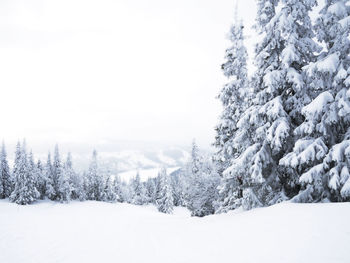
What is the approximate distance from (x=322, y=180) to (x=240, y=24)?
1329cm

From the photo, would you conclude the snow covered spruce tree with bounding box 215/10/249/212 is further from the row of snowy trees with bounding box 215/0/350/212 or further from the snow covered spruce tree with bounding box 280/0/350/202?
the snow covered spruce tree with bounding box 280/0/350/202

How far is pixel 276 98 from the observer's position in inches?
482

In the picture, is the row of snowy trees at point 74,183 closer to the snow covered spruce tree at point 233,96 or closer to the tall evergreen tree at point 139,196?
the tall evergreen tree at point 139,196

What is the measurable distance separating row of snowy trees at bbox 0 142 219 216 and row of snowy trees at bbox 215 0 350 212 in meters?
20.1

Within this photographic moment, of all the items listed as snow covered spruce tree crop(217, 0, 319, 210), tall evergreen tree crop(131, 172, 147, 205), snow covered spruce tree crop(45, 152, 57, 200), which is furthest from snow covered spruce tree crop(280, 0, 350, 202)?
tall evergreen tree crop(131, 172, 147, 205)

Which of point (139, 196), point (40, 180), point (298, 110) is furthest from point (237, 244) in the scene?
point (139, 196)

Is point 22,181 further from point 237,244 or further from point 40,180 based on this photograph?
point 237,244

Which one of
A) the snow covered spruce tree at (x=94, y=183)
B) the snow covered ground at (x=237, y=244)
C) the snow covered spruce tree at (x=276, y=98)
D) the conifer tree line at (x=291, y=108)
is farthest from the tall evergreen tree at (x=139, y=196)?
the snow covered spruce tree at (x=276, y=98)

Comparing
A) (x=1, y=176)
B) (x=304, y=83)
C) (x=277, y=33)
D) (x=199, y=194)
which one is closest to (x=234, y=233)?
(x=304, y=83)

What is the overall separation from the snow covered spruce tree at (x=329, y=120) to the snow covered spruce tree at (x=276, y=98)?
879 mm

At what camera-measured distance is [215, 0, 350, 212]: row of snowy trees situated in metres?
10.1

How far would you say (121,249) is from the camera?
10195 millimetres

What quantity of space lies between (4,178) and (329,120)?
205 feet

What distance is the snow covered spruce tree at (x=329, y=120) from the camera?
31.9 ft
